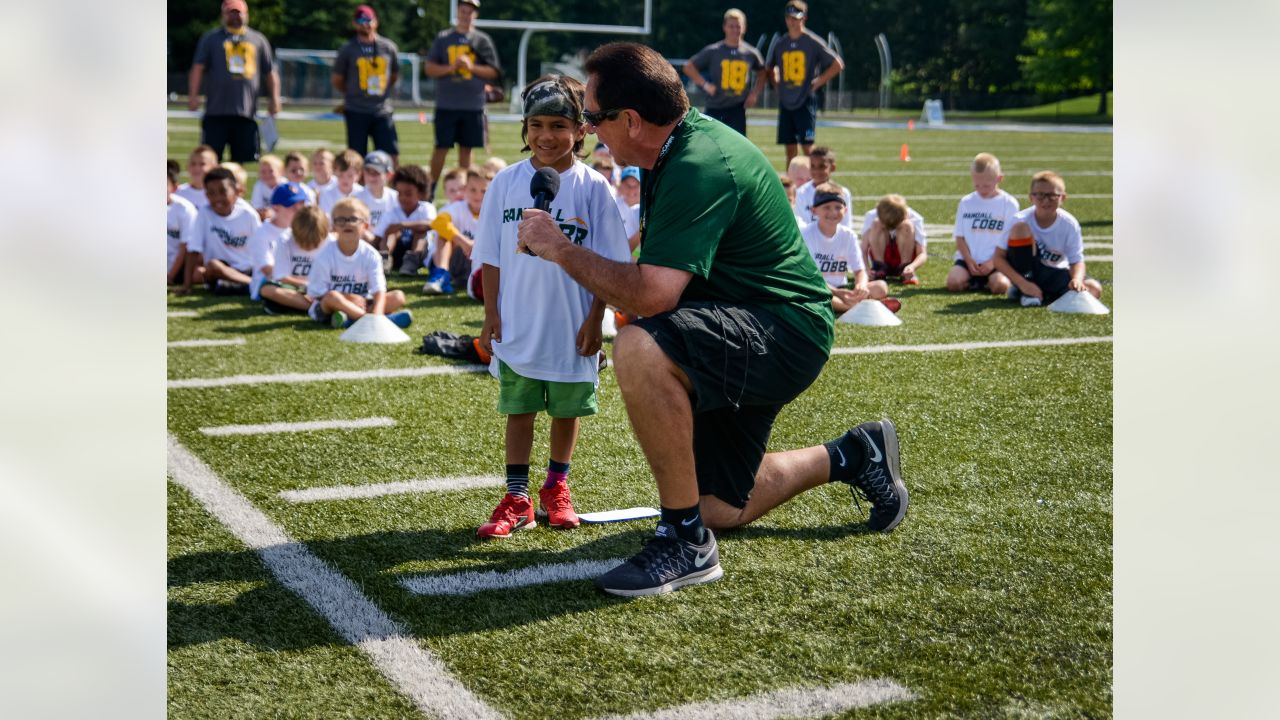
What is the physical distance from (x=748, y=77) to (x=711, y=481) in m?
10.6

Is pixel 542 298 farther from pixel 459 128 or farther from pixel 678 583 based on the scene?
pixel 459 128

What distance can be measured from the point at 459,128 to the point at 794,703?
11.2 meters

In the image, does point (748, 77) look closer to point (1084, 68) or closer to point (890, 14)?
point (1084, 68)

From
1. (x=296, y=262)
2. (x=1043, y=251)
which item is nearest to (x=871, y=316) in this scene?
(x=1043, y=251)

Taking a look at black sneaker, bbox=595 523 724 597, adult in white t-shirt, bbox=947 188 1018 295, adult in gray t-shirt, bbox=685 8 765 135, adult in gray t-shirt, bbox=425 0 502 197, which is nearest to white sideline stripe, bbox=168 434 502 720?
black sneaker, bbox=595 523 724 597

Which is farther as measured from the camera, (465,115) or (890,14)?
(890,14)

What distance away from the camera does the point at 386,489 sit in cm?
450

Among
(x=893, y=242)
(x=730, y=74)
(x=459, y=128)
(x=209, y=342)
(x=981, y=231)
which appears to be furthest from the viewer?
(x=730, y=74)

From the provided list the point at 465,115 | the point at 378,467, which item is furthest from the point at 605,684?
the point at 465,115

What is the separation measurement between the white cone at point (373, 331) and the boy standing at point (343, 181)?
333 centimetres

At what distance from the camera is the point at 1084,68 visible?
60.2 metres

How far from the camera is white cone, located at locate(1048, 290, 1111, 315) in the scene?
855 cm

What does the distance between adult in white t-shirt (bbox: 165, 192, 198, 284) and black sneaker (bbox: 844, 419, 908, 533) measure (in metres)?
6.68
